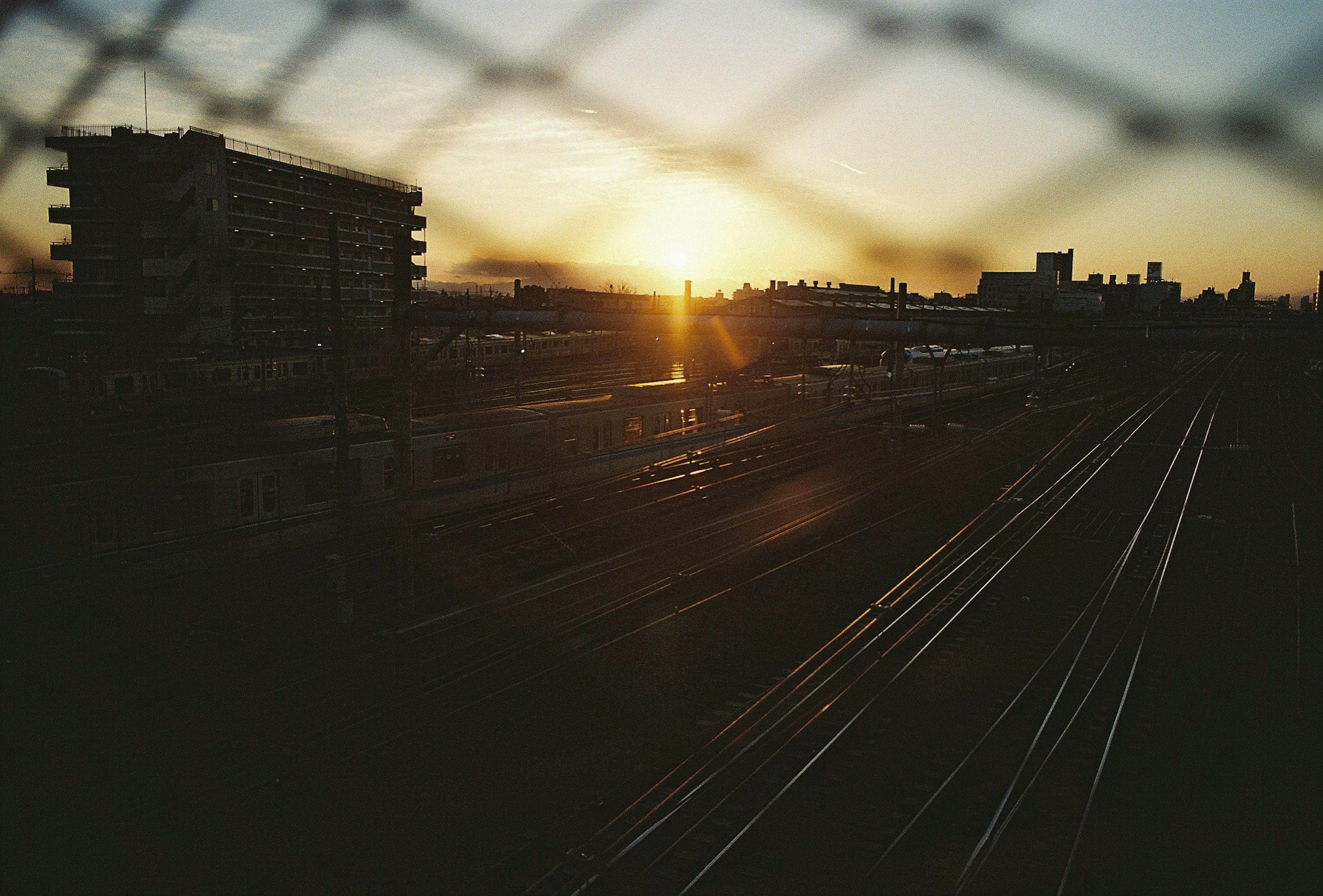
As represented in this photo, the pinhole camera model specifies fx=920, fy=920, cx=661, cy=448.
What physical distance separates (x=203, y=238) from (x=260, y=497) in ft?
11.3

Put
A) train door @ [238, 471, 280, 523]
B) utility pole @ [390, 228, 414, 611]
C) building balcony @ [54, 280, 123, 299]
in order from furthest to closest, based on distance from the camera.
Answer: building balcony @ [54, 280, 123, 299] → train door @ [238, 471, 280, 523] → utility pole @ [390, 228, 414, 611]

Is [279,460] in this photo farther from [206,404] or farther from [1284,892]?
[1284,892]

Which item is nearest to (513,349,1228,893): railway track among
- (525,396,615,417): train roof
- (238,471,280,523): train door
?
(238,471,280,523): train door

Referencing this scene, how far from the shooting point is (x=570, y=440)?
15.6 m

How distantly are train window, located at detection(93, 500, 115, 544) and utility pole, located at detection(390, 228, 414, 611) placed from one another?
298cm

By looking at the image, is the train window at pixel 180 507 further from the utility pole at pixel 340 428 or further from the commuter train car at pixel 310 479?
the utility pole at pixel 340 428

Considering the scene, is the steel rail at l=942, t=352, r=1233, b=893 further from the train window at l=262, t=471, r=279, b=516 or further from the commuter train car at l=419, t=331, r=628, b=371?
the commuter train car at l=419, t=331, r=628, b=371

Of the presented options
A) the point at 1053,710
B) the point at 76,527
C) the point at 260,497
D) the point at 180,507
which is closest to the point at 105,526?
the point at 76,527

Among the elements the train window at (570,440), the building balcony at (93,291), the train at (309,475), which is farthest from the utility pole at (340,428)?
the train window at (570,440)

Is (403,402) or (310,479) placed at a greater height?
(403,402)

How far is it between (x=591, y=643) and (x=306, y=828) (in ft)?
11.3

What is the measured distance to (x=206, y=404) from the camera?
17688 millimetres

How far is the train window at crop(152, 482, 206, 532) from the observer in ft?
30.5

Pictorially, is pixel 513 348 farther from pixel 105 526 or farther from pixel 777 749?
pixel 777 749
